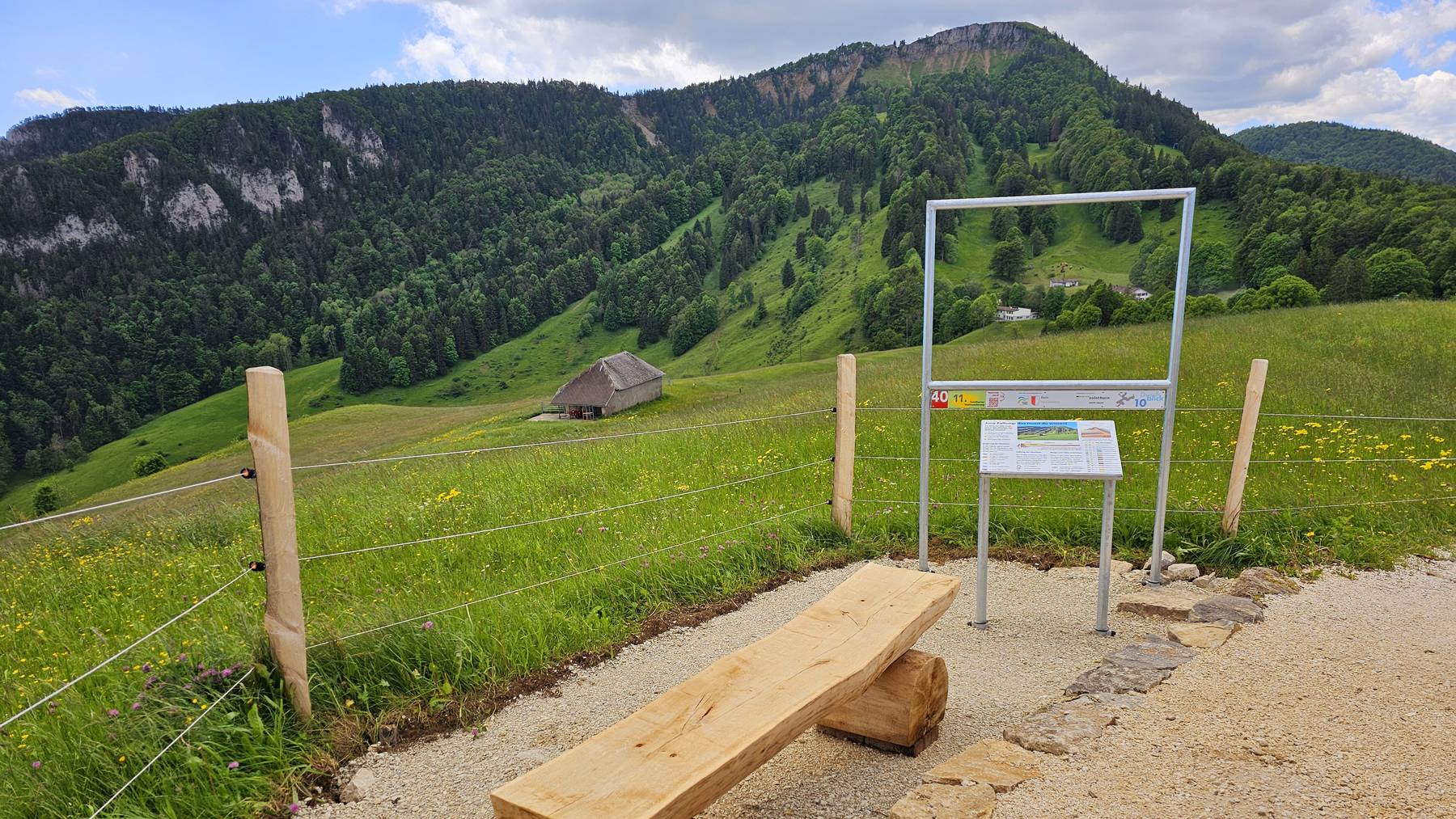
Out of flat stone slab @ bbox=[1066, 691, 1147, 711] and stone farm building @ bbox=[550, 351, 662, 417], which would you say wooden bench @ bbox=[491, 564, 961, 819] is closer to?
flat stone slab @ bbox=[1066, 691, 1147, 711]

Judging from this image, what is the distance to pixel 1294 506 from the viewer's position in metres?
7.49

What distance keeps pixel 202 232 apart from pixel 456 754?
23425 centimetres

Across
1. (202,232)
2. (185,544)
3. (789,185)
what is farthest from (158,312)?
(185,544)

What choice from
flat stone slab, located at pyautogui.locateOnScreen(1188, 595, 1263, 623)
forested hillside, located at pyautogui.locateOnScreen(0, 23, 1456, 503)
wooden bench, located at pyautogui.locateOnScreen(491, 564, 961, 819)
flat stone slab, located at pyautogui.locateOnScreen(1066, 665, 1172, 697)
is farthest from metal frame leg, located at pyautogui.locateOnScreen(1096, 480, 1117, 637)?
forested hillside, located at pyautogui.locateOnScreen(0, 23, 1456, 503)

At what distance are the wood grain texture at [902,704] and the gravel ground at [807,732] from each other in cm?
13

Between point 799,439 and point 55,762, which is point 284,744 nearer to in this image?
point 55,762

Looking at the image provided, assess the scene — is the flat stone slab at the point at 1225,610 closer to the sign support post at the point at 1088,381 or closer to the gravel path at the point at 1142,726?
the gravel path at the point at 1142,726

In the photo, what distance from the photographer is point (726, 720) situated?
3.08 m

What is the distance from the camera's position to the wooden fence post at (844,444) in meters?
6.98

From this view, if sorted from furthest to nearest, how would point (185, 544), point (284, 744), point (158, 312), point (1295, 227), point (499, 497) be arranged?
point (158, 312), point (1295, 227), point (499, 497), point (185, 544), point (284, 744)

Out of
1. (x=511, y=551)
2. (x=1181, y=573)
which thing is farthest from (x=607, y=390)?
(x=1181, y=573)

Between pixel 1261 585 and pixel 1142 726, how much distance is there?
313 cm

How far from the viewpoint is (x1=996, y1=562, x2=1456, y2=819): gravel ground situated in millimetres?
3281

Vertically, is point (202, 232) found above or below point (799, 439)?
above
